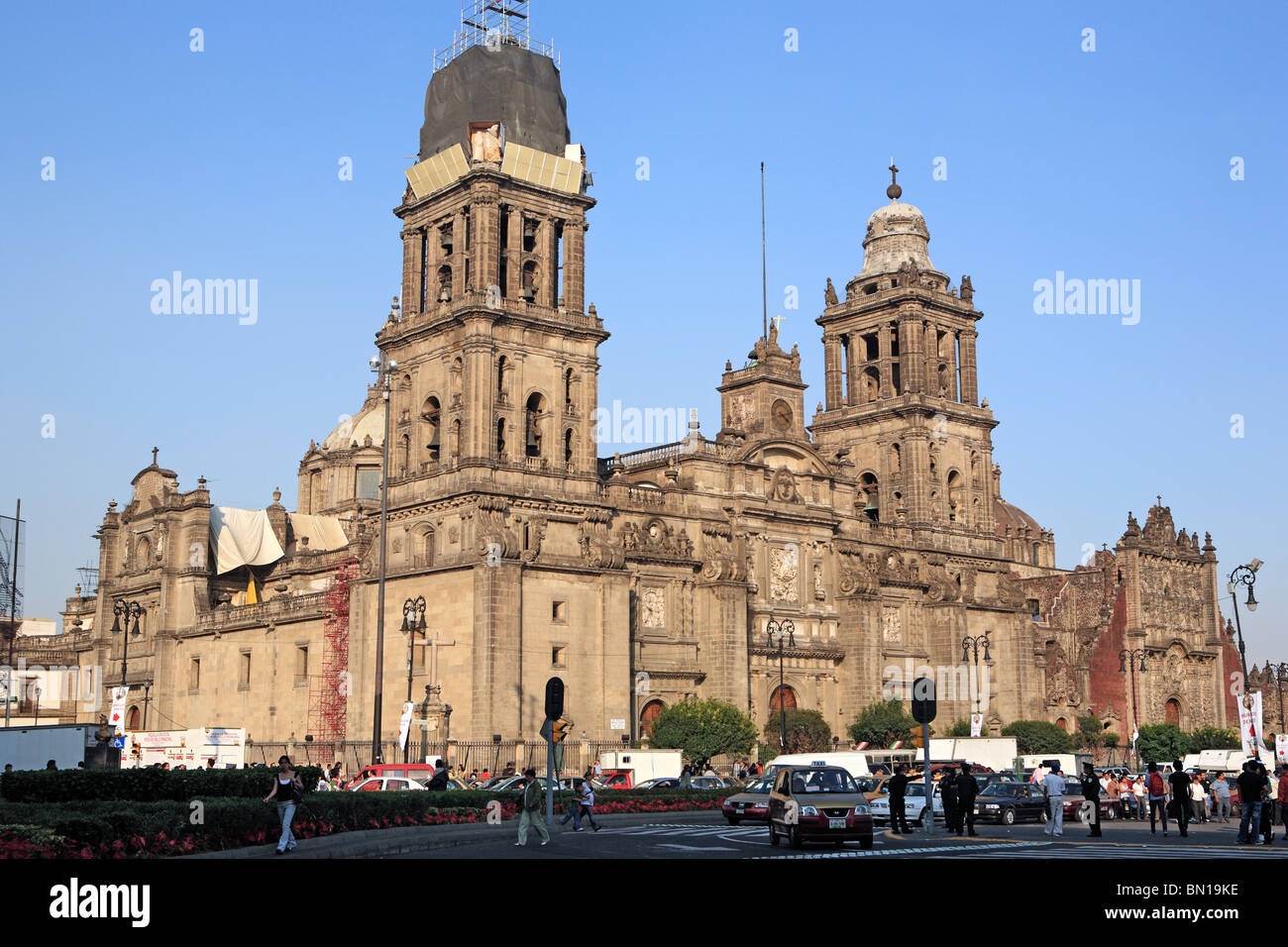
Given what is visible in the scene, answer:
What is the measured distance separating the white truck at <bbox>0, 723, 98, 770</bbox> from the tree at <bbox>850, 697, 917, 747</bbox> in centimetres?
4394

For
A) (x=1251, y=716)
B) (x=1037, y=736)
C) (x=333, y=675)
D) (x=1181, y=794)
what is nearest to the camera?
(x=1181, y=794)

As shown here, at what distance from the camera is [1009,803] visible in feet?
134

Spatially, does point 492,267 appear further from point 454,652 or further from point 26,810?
point 26,810

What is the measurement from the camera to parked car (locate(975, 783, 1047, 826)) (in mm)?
40750

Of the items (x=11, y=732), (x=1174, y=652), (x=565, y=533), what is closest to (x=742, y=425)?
(x=565, y=533)

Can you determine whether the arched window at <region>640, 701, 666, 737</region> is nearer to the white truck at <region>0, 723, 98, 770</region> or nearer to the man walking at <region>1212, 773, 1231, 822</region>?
the man walking at <region>1212, 773, 1231, 822</region>

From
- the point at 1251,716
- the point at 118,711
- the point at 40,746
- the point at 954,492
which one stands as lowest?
the point at 40,746

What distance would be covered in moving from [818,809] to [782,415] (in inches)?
2154

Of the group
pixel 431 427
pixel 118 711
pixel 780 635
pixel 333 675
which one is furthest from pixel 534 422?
pixel 118 711

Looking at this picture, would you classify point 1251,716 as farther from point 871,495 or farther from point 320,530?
point 320,530

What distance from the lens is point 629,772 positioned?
54.6 meters

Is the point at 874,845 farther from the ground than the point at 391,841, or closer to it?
closer to it

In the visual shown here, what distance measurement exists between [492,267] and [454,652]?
17.2 m

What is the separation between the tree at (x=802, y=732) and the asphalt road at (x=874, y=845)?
121 feet
